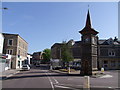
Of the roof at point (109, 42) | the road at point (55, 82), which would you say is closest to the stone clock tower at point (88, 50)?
the road at point (55, 82)

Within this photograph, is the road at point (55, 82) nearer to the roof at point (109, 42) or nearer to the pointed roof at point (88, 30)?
the pointed roof at point (88, 30)

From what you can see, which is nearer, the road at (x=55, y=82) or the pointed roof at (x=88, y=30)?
the road at (x=55, y=82)

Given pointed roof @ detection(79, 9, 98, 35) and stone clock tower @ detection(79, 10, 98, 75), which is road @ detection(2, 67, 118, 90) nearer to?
stone clock tower @ detection(79, 10, 98, 75)

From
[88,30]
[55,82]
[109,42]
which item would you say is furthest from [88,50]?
[109,42]

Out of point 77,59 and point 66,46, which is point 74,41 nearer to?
point 77,59

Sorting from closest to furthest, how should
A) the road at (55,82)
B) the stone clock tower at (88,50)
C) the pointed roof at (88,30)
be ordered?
the road at (55,82), the stone clock tower at (88,50), the pointed roof at (88,30)

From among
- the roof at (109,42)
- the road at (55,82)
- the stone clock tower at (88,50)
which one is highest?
the roof at (109,42)

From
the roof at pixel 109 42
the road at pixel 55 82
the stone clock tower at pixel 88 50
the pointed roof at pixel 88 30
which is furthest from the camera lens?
the roof at pixel 109 42

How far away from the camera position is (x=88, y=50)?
28.7 meters

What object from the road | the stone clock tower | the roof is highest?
the roof

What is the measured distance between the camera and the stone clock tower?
28.2m

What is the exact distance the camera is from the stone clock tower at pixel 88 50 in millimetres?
28234

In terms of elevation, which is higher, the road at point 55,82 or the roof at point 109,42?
the roof at point 109,42

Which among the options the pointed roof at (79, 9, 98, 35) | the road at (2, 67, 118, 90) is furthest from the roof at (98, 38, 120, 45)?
the road at (2, 67, 118, 90)
